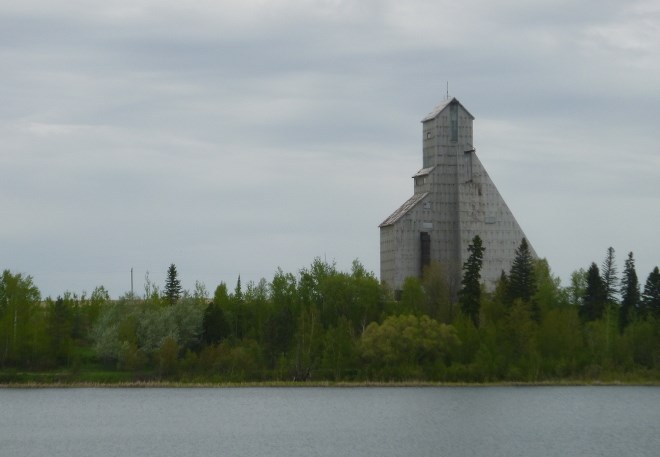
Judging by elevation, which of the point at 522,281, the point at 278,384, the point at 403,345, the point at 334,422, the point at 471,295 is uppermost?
the point at 522,281

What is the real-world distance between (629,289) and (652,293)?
3425mm

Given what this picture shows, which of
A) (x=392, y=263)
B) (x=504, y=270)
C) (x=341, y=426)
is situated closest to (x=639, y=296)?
(x=504, y=270)

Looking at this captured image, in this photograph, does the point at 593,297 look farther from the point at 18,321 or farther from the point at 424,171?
the point at 18,321

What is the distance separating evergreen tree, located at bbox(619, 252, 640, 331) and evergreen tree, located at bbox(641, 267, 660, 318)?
107 cm

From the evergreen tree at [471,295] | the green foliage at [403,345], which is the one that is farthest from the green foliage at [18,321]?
the evergreen tree at [471,295]

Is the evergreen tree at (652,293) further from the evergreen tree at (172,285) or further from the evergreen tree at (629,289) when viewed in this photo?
the evergreen tree at (172,285)

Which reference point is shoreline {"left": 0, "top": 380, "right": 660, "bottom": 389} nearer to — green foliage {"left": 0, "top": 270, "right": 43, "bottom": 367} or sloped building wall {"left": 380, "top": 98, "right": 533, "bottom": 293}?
green foliage {"left": 0, "top": 270, "right": 43, "bottom": 367}

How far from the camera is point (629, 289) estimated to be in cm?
11075

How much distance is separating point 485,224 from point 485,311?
20.0 metres

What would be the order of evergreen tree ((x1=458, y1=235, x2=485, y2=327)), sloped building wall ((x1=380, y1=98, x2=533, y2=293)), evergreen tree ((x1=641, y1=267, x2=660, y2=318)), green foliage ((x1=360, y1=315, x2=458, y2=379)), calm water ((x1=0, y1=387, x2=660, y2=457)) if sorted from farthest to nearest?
1. sloped building wall ((x1=380, y1=98, x2=533, y2=293))
2. evergreen tree ((x1=641, y1=267, x2=660, y2=318))
3. evergreen tree ((x1=458, y1=235, x2=485, y2=327))
4. green foliage ((x1=360, y1=315, x2=458, y2=379))
5. calm water ((x1=0, y1=387, x2=660, y2=457))

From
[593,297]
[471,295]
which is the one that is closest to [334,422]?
[471,295]

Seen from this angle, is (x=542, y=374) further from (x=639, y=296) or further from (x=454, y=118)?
(x=454, y=118)

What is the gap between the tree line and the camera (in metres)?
92.5

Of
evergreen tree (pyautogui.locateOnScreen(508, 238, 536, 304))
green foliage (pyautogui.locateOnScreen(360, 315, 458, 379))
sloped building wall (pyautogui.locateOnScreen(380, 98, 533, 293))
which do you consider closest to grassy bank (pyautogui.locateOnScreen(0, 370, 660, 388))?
green foliage (pyautogui.locateOnScreen(360, 315, 458, 379))
